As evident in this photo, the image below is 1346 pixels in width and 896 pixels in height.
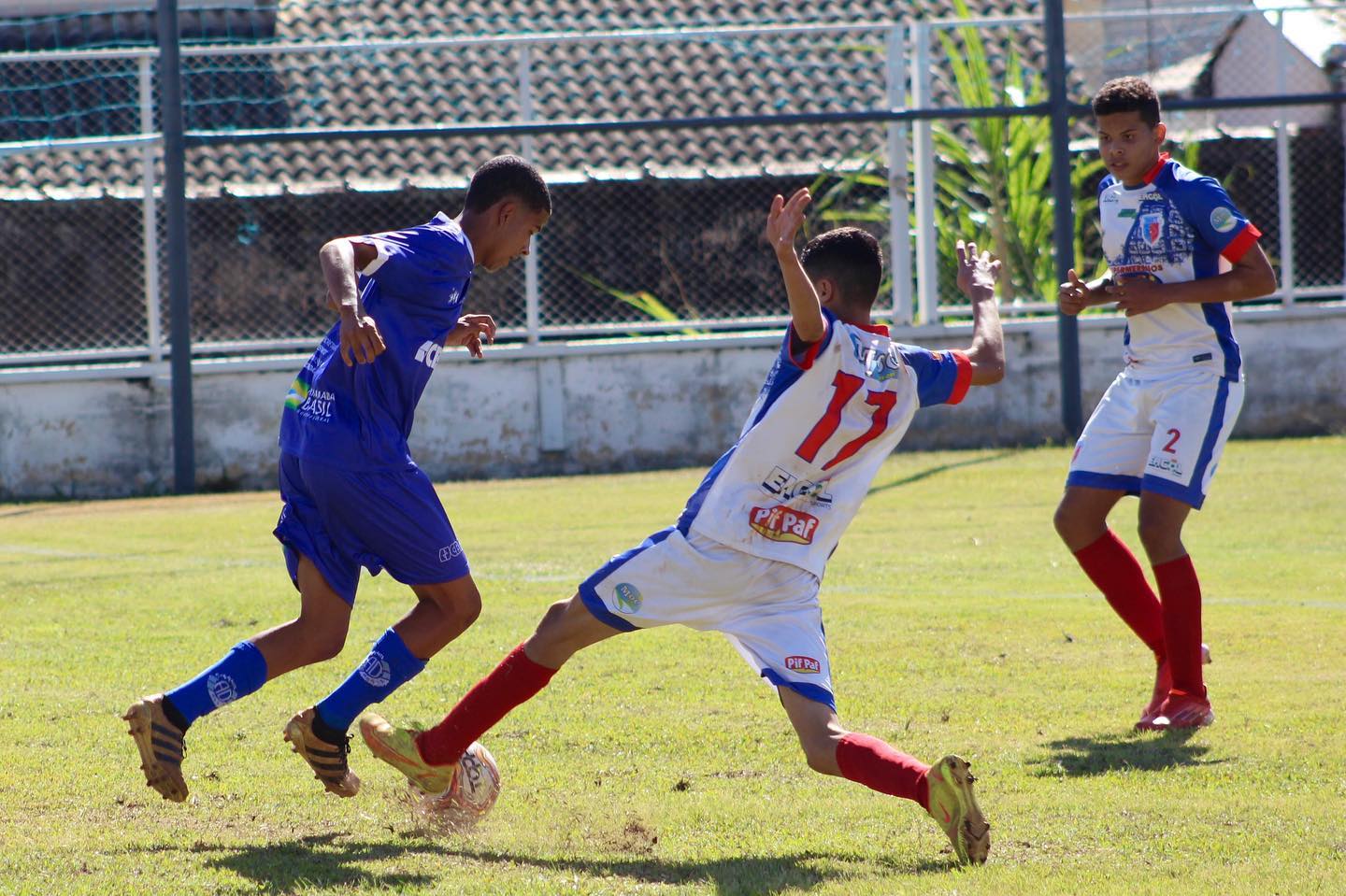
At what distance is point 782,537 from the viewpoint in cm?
415

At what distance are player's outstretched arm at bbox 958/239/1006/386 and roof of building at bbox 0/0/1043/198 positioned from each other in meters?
10.4

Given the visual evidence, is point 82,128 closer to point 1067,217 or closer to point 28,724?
point 1067,217

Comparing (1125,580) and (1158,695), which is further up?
(1125,580)

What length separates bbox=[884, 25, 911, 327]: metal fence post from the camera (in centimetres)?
1374

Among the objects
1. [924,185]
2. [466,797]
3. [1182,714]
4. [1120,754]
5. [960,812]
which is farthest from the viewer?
[924,185]

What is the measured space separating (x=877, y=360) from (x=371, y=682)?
150 centimetres

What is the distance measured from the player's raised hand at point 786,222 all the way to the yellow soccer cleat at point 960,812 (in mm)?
1165

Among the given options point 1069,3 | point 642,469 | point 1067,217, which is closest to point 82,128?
point 642,469

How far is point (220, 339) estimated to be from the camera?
47.1 feet

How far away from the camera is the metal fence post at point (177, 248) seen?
12.7 meters

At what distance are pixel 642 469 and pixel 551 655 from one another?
362 inches

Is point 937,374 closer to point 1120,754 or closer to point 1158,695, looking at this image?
point 1120,754

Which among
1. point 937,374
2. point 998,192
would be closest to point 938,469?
Answer: point 998,192

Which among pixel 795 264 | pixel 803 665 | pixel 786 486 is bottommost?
pixel 803 665
